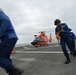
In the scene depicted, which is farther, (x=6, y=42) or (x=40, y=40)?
(x=40, y=40)

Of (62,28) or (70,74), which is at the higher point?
(62,28)

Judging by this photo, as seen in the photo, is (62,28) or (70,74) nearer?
(70,74)

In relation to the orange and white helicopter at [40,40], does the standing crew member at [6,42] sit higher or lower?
higher

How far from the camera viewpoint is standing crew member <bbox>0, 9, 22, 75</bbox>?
7.46 metres

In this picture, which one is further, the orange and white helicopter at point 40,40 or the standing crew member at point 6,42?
the orange and white helicopter at point 40,40

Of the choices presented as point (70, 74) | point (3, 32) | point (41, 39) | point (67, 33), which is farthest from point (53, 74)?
point (41, 39)

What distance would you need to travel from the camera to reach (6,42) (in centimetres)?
750

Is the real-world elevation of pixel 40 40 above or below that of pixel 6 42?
below

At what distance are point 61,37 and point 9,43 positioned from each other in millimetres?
5296

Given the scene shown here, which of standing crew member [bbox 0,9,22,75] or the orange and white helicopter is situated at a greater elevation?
standing crew member [bbox 0,9,22,75]

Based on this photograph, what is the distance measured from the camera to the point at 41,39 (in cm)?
4206

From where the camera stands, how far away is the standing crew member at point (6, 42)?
7457mm

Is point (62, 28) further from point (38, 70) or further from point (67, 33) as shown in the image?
point (38, 70)

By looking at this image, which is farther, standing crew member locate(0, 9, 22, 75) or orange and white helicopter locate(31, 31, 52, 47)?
orange and white helicopter locate(31, 31, 52, 47)
